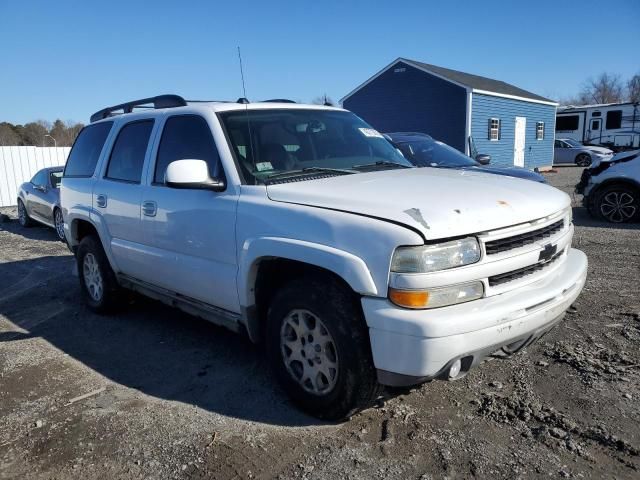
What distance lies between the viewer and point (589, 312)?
484 cm

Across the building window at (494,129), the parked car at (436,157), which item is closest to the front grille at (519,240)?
the parked car at (436,157)

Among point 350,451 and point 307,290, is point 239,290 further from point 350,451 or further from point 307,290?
point 350,451

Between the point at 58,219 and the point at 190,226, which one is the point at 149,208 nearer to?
the point at 190,226

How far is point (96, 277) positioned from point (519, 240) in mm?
4305

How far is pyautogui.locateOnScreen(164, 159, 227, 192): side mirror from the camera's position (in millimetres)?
3420

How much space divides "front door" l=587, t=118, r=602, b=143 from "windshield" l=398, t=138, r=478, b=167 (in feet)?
80.0

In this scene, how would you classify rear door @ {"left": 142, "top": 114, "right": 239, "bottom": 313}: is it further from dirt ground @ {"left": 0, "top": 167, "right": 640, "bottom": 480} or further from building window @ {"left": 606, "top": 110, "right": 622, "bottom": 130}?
building window @ {"left": 606, "top": 110, "right": 622, "bottom": 130}

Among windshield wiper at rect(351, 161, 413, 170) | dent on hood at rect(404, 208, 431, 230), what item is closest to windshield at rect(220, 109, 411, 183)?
windshield wiper at rect(351, 161, 413, 170)

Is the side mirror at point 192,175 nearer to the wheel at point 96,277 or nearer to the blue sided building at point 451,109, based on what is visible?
the wheel at point 96,277

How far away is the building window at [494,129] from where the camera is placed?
2337 centimetres

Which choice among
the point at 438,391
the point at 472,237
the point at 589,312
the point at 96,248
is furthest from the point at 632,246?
the point at 96,248

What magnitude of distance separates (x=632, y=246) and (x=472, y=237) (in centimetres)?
606

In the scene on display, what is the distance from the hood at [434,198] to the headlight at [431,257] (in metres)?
0.06

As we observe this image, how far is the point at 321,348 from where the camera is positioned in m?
3.11
